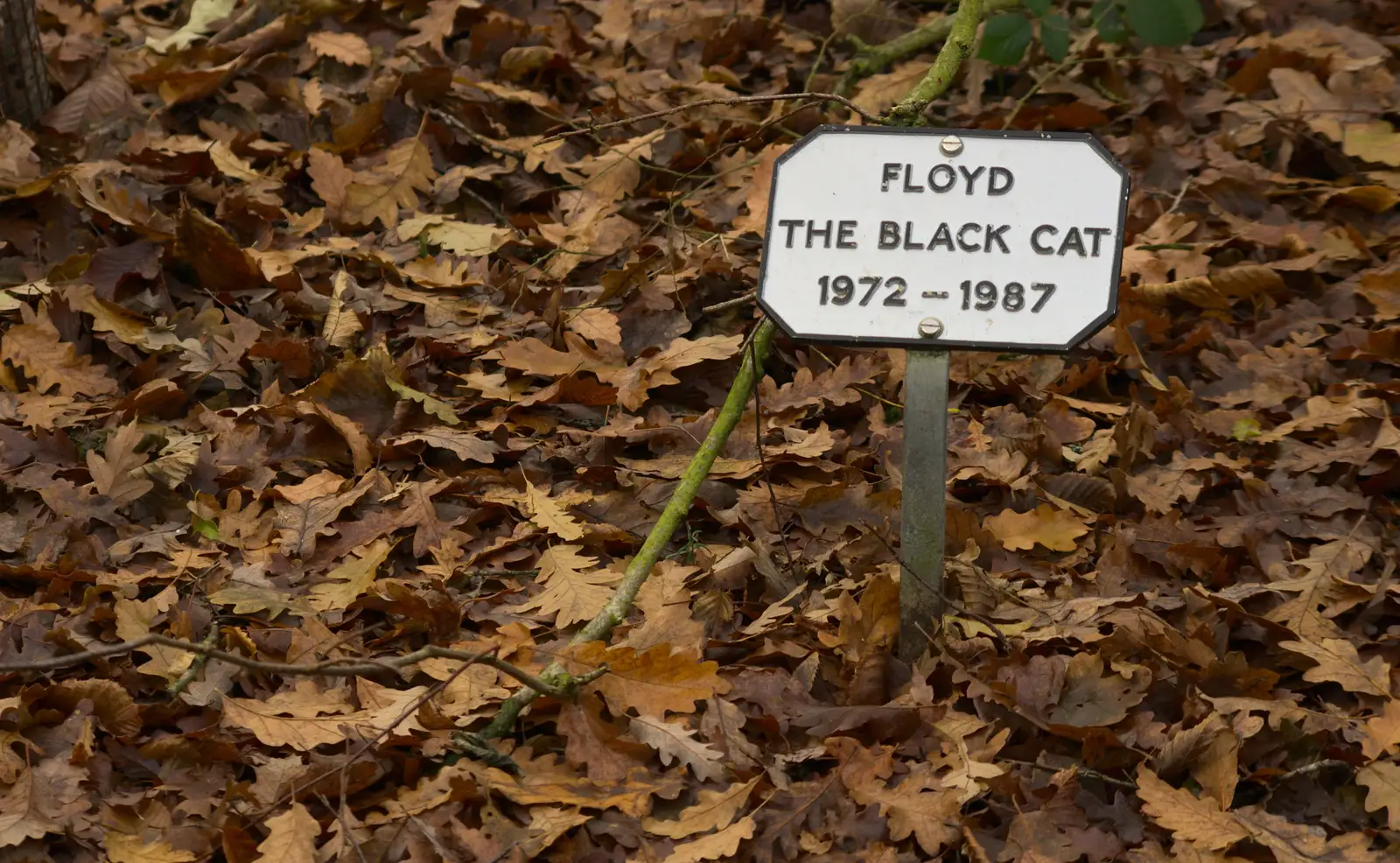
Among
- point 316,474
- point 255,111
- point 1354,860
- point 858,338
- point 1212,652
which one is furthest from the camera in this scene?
point 255,111

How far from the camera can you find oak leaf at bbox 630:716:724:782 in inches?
93.8

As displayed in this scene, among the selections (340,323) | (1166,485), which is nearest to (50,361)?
(340,323)

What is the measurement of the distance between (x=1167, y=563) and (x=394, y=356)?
188 cm

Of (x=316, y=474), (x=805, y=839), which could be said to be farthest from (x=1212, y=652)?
(x=316, y=474)

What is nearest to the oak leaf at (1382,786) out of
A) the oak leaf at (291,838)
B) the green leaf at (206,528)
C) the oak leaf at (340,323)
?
the oak leaf at (291,838)

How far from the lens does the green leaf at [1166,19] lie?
376 centimetres

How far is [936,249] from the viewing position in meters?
2.42

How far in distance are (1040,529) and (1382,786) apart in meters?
0.84

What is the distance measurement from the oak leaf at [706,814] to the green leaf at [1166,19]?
8.19ft

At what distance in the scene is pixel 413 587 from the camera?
281 centimetres

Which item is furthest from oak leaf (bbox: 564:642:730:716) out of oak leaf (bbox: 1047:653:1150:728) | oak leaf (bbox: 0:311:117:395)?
oak leaf (bbox: 0:311:117:395)

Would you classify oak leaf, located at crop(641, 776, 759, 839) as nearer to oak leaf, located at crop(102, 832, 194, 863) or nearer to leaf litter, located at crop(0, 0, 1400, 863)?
leaf litter, located at crop(0, 0, 1400, 863)

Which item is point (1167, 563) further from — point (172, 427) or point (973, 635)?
point (172, 427)

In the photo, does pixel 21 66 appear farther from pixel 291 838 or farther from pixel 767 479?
pixel 291 838
